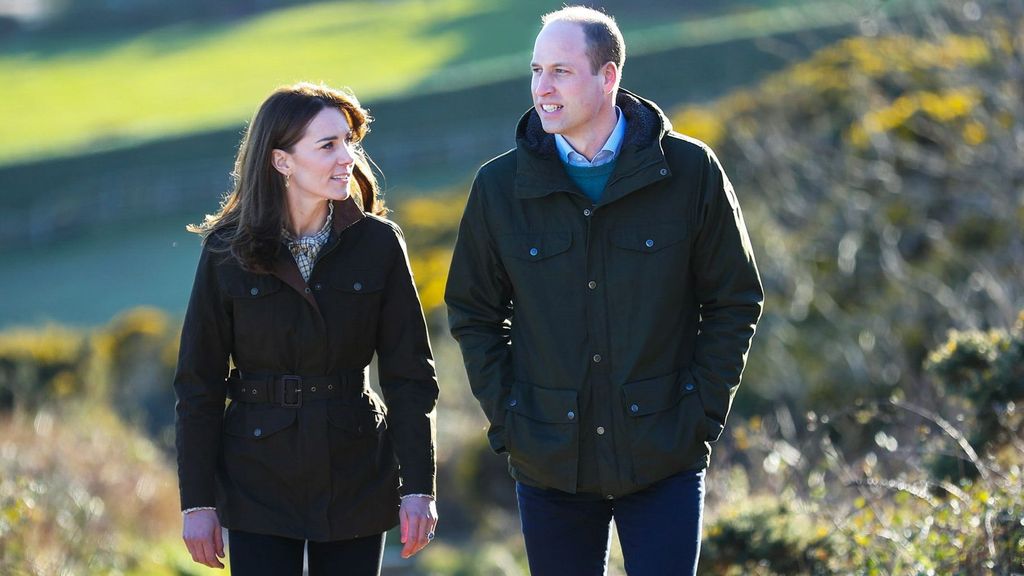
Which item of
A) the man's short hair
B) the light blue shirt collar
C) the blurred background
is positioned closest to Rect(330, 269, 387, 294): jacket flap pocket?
the light blue shirt collar

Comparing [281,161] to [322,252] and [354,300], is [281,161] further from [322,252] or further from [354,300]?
[354,300]

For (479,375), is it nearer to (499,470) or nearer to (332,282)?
(332,282)

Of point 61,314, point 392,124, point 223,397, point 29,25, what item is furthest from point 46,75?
point 223,397

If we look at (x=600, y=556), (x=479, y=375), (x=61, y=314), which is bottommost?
(x=61, y=314)

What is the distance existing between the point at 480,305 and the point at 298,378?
0.54m

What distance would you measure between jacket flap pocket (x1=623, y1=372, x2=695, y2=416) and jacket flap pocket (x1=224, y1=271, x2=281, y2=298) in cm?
104

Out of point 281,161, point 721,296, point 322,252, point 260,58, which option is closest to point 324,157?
point 281,161

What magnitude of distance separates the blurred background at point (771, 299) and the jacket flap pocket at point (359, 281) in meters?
1.65

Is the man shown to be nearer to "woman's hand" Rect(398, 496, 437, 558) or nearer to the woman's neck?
"woman's hand" Rect(398, 496, 437, 558)

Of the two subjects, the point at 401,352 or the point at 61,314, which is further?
the point at 61,314

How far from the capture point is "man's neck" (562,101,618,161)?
4.12 metres

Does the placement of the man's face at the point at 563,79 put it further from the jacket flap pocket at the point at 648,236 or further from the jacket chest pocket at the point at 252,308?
the jacket chest pocket at the point at 252,308

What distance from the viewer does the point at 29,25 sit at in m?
56.6

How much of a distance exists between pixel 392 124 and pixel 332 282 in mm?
32085
